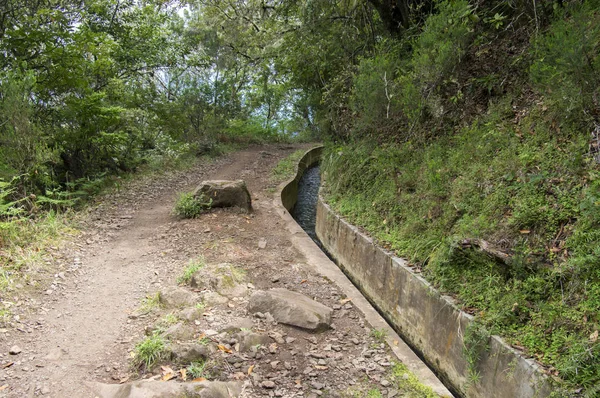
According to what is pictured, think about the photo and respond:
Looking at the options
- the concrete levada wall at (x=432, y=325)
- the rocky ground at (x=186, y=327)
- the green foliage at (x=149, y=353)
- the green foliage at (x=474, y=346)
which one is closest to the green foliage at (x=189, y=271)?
the rocky ground at (x=186, y=327)

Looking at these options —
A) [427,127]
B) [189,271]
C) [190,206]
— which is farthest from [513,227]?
[190,206]

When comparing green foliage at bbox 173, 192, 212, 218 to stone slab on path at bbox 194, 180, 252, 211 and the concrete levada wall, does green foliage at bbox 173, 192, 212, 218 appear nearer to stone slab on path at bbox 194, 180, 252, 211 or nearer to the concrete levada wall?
stone slab on path at bbox 194, 180, 252, 211

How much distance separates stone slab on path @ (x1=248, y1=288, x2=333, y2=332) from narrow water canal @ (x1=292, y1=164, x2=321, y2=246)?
4271mm

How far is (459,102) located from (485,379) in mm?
4348

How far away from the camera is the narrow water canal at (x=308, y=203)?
33.3 ft

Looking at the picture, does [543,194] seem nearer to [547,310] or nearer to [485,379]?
[547,310]

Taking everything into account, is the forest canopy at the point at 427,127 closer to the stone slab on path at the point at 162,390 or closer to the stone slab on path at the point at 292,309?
the stone slab on path at the point at 292,309

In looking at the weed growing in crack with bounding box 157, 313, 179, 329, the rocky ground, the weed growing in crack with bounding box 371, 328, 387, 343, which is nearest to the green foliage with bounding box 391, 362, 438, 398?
the rocky ground

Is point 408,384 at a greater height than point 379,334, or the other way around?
point 379,334

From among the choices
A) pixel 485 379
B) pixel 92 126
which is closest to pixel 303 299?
pixel 485 379

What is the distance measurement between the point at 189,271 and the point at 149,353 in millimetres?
1726

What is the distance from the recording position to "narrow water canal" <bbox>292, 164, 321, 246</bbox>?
10.2 metres

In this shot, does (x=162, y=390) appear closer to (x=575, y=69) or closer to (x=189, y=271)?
(x=189, y=271)

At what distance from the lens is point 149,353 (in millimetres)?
3363
